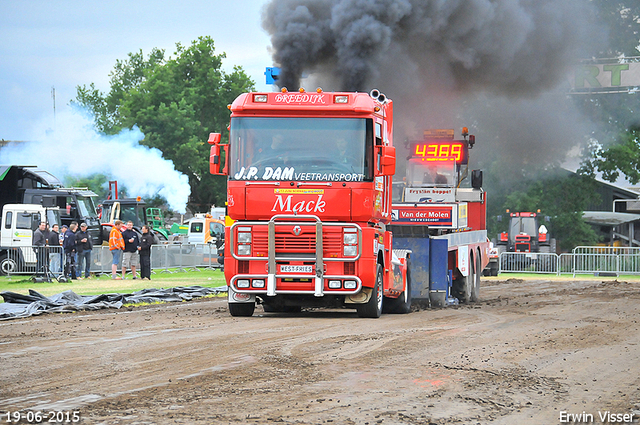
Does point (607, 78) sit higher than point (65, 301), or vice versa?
point (607, 78)

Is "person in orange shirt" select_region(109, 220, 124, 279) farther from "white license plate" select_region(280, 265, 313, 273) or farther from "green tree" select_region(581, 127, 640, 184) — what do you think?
"green tree" select_region(581, 127, 640, 184)

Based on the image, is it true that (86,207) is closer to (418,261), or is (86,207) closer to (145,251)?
(145,251)

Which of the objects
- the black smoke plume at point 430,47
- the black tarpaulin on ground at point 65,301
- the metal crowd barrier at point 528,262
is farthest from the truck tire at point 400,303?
the metal crowd barrier at point 528,262

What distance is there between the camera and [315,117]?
43.6ft

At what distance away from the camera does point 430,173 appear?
20.0m

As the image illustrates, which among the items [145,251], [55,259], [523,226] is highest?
[523,226]

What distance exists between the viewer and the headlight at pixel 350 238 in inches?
514

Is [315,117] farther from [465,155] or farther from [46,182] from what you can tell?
[46,182]

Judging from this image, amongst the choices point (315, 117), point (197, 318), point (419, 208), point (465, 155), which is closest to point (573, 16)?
point (465, 155)

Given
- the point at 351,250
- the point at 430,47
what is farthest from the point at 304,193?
the point at 430,47

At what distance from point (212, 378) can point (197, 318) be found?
20.6ft

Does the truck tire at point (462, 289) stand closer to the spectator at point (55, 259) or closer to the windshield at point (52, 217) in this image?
the spectator at point (55, 259)

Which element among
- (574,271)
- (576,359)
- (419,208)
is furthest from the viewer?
(574,271)

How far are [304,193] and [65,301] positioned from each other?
5750mm
